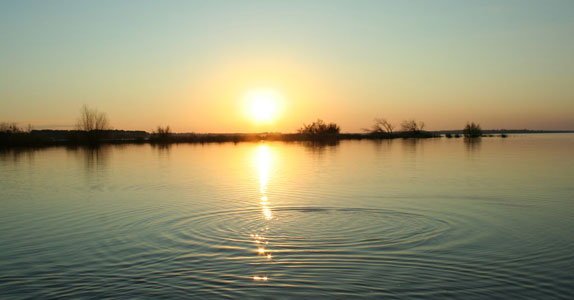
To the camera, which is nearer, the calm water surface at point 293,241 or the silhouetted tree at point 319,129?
the calm water surface at point 293,241

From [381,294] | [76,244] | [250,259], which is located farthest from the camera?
[76,244]

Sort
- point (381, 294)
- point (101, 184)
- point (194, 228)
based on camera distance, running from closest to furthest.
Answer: point (381, 294) → point (194, 228) → point (101, 184)

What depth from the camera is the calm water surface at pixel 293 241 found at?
5949 mm

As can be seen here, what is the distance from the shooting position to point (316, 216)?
1063 centimetres

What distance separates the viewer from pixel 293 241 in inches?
326

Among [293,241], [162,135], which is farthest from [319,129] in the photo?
[293,241]

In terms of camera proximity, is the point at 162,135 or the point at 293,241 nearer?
the point at 293,241

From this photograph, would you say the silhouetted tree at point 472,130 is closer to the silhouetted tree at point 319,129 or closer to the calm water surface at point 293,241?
the silhouetted tree at point 319,129

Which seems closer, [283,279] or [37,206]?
[283,279]

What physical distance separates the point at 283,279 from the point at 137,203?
8053 millimetres

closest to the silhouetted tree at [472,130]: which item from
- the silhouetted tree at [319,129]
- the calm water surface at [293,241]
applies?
the silhouetted tree at [319,129]

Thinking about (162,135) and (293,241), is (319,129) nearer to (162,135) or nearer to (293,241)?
(162,135)

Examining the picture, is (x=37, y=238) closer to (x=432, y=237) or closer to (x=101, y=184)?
(x=432, y=237)

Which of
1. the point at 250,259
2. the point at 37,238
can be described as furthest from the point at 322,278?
the point at 37,238
